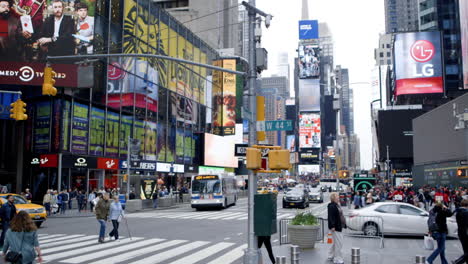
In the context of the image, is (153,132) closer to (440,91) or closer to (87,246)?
(87,246)

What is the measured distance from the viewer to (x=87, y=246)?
49.3 feet

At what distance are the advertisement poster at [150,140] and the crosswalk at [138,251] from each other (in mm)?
32594

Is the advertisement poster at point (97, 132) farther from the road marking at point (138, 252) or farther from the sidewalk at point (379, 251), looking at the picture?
the sidewalk at point (379, 251)

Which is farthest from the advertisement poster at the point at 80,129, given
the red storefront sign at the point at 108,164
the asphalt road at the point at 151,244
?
the asphalt road at the point at 151,244

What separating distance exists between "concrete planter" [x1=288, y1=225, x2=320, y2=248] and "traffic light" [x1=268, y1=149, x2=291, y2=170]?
4337 mm

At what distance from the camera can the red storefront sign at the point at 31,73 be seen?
35.6 metres

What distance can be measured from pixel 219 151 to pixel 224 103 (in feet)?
25.2

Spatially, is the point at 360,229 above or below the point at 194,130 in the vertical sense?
below

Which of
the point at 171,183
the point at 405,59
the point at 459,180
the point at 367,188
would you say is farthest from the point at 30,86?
the point at 405,59

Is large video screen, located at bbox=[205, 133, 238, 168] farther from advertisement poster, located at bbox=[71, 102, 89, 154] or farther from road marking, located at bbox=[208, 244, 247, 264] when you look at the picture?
road marking, located at bbox=[208, 244, 247, 264]

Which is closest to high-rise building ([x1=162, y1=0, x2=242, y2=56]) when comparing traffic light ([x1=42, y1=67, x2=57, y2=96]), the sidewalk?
traffic light ([x1=42, y1=67, x2=57, y2=96])

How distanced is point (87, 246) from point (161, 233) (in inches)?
169

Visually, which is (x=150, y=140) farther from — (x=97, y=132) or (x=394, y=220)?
(x=394, y=220)

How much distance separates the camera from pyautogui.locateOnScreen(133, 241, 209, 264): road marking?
1227 centimetres
